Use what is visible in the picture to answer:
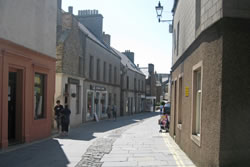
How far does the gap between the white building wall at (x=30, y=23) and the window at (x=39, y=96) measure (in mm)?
1317

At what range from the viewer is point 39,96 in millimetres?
14219

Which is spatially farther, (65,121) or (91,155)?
(65,121)

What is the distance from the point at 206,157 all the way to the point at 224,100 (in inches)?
64.6

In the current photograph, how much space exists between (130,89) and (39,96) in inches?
1324

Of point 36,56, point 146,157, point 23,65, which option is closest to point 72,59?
point 36,56

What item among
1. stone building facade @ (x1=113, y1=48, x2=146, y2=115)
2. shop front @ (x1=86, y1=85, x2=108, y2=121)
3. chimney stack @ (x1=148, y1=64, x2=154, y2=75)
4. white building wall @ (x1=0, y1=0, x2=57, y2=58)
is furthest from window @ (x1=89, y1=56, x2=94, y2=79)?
chimney stack @ (x1=148, y1=64, x2=154, y2=75)

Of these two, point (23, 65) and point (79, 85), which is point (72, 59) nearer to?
point (79, 85)

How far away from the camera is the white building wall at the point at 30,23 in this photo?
11.0m

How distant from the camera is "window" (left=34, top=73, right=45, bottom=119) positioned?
45.3 feet

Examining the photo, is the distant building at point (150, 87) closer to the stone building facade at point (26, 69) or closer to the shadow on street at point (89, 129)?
the shadow on street at point (89, 129)

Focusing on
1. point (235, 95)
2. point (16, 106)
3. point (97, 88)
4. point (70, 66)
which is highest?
point (70, 66)

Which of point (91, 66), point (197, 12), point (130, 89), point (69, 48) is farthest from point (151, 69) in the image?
point (197, 12)

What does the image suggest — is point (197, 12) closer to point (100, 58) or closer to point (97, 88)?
point (97, 88)

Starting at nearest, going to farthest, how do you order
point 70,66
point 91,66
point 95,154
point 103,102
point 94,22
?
point 95,154, point 70,66, point 91,66, point 103,102, point 94,22
